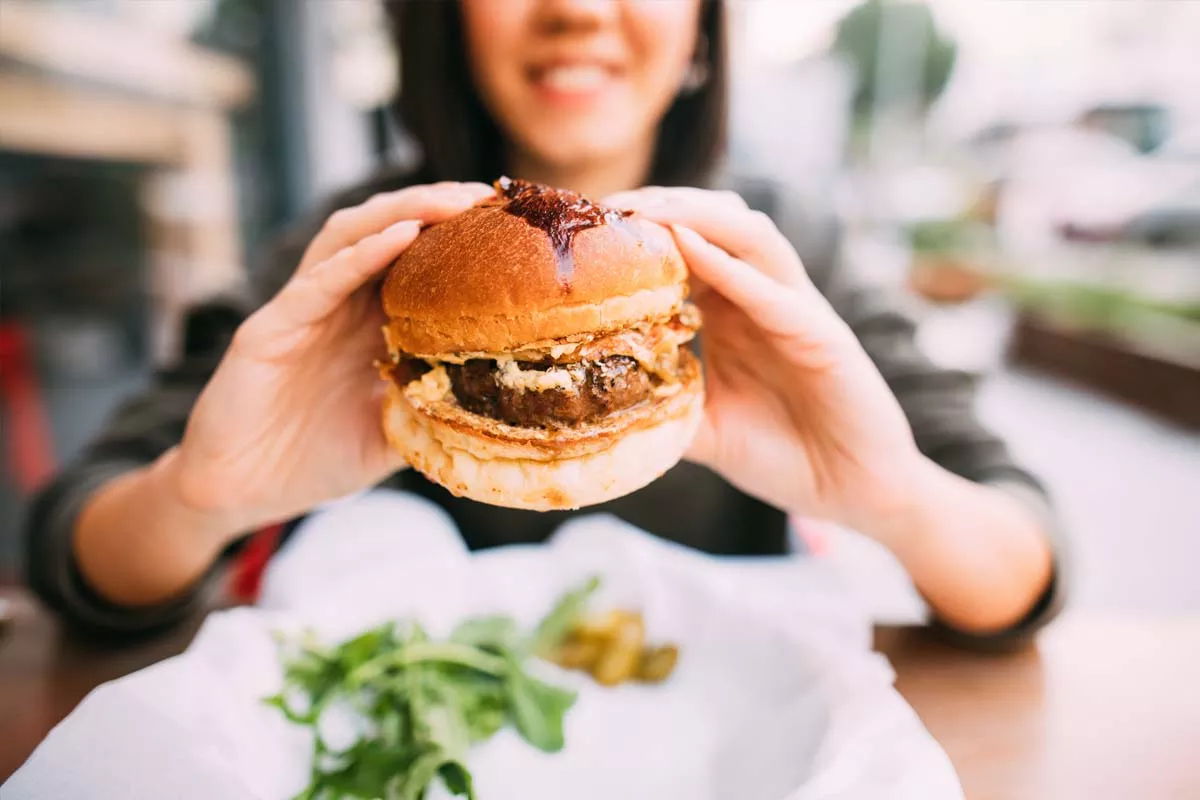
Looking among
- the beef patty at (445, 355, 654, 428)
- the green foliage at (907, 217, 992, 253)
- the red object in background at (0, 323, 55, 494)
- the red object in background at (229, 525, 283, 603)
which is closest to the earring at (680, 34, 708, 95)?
the beef patty at (445, 355, 654, 428)

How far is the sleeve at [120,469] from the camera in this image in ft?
4.34

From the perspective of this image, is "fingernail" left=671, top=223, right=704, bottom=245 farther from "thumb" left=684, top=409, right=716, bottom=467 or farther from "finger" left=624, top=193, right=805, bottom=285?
"thumb" left=684, top=409, right=716, bottom=467

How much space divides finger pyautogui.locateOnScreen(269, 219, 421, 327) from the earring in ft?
3.88

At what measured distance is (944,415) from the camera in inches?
65.2

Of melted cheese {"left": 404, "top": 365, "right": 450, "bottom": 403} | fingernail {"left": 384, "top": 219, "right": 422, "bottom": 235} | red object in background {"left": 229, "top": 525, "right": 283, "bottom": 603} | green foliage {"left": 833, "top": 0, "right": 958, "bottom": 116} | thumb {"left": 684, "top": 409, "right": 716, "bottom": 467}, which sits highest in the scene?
green foliage {"left": 833, "top": 0, "right": 958, "bottom": 116}

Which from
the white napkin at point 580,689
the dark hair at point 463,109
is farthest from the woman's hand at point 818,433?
the dark hair at point 463,109

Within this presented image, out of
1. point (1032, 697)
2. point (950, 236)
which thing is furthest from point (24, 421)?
point (950, 236)

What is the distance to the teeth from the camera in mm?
1500

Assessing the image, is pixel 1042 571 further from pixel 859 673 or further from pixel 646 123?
pixel 646 123

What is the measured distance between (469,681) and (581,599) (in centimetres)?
27

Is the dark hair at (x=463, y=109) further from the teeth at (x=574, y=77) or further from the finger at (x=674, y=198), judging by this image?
the finger at (x=674, y=198)

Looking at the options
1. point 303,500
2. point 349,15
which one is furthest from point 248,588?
point 349,15

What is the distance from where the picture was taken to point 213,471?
3.74 feet

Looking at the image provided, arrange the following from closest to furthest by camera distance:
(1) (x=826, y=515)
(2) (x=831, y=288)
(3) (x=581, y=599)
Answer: (1) (x=826, y=515) → (3) (x=581, y=599) → (2) (x=831, y=288)
